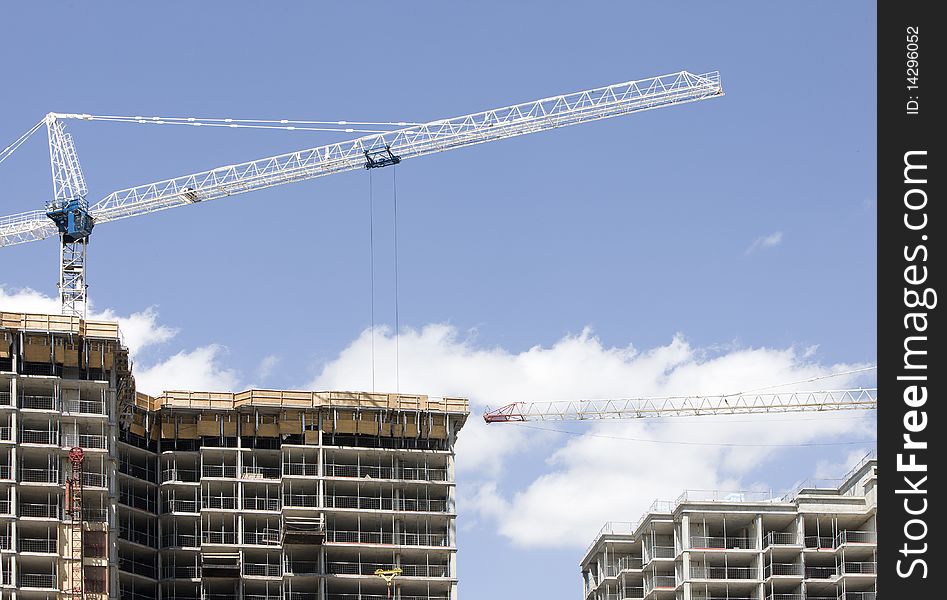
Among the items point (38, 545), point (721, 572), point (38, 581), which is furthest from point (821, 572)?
point (38, 545)

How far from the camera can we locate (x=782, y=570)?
19112 cm

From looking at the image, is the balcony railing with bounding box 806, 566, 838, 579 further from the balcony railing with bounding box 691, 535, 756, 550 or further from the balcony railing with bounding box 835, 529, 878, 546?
the balcony railing with bounding box 691, 535, 756, 550

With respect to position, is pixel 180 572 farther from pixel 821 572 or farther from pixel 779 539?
pixel 821 572

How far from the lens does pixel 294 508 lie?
194 m

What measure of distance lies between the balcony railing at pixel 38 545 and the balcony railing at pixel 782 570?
7419cm

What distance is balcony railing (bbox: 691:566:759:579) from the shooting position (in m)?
190

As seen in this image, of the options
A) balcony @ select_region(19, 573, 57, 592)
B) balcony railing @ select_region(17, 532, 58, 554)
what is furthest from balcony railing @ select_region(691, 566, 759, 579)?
balcony railing @ select_region(17, 532, 58, 554)

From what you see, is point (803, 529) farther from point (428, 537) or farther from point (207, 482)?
point (207, 482)

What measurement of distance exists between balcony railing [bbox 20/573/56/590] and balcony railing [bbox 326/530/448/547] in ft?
115

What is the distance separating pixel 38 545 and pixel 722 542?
72631 mm

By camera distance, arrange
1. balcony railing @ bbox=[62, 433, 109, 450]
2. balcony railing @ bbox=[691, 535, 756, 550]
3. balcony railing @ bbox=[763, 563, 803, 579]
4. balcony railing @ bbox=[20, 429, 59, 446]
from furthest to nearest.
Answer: balcony railing @ bbox=[691, 535, 756, 550]
balcony railing @ bbox=[763, 563, 803, 579]
balcony railing @ bbox=[62, 433, 109, 450]
balcony railing @ bbox=[20, 429, 59, 446]

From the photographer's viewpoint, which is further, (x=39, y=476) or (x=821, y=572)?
(x=821, y=572)
